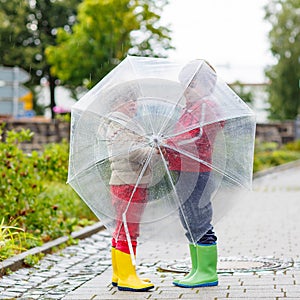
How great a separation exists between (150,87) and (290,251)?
344 centimetres

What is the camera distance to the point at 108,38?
24922 mm

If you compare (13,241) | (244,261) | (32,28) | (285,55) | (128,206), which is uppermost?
(32,28)

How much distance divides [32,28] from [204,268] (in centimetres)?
4400

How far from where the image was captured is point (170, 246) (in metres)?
9.55

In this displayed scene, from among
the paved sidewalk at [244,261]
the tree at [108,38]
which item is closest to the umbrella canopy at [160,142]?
the paved sidewalk at [244,261]

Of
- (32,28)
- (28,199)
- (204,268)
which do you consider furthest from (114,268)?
(32,28)

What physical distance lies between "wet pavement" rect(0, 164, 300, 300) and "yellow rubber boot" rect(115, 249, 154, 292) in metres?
0.08

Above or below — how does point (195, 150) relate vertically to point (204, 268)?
above

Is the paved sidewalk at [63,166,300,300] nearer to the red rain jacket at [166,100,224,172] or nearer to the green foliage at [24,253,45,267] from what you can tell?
the green foliage at [24,253,45,267]

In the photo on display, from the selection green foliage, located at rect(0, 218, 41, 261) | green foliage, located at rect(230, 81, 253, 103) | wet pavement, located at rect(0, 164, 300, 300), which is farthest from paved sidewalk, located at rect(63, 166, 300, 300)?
green foliage, located at rect(230, 81, 253, 103)

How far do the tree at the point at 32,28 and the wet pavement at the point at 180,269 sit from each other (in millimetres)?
37318

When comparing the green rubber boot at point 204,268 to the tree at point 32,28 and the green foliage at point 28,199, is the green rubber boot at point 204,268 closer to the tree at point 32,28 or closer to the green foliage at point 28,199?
the green foliage at point 28,199

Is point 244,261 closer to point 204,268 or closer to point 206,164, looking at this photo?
point 204,268

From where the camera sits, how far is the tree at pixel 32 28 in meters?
47.7
